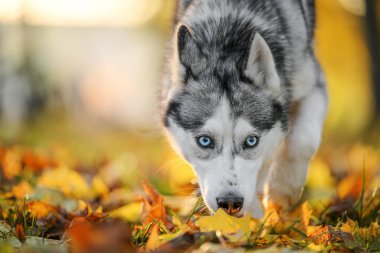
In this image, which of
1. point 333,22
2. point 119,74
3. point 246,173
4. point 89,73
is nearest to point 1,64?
point 333,22

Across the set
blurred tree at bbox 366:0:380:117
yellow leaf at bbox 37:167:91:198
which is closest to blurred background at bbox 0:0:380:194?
blurred tree at bbox 366:0:380:117

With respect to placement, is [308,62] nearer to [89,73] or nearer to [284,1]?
[284,1]

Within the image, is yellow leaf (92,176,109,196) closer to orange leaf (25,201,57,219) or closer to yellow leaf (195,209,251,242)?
Result: orange leaf (25,201,57,219)

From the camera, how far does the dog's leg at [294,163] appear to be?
12.7 ft

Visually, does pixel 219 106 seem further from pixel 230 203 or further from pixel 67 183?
pixel 67 183

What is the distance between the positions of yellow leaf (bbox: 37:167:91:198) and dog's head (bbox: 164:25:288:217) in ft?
2.40

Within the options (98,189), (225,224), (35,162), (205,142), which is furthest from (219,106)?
(35,162)

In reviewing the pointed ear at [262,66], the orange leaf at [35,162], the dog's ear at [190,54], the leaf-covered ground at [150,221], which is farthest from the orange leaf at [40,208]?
the orange leaf at [35,162]

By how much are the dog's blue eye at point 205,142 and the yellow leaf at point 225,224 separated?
745 mm

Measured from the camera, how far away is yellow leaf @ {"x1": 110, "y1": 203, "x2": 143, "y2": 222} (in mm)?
3490

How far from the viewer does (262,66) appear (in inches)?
140

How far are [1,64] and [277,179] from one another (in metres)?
8.68

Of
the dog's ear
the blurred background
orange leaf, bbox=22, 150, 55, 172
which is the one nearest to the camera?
the dog's ear

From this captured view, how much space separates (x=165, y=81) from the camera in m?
4.19
